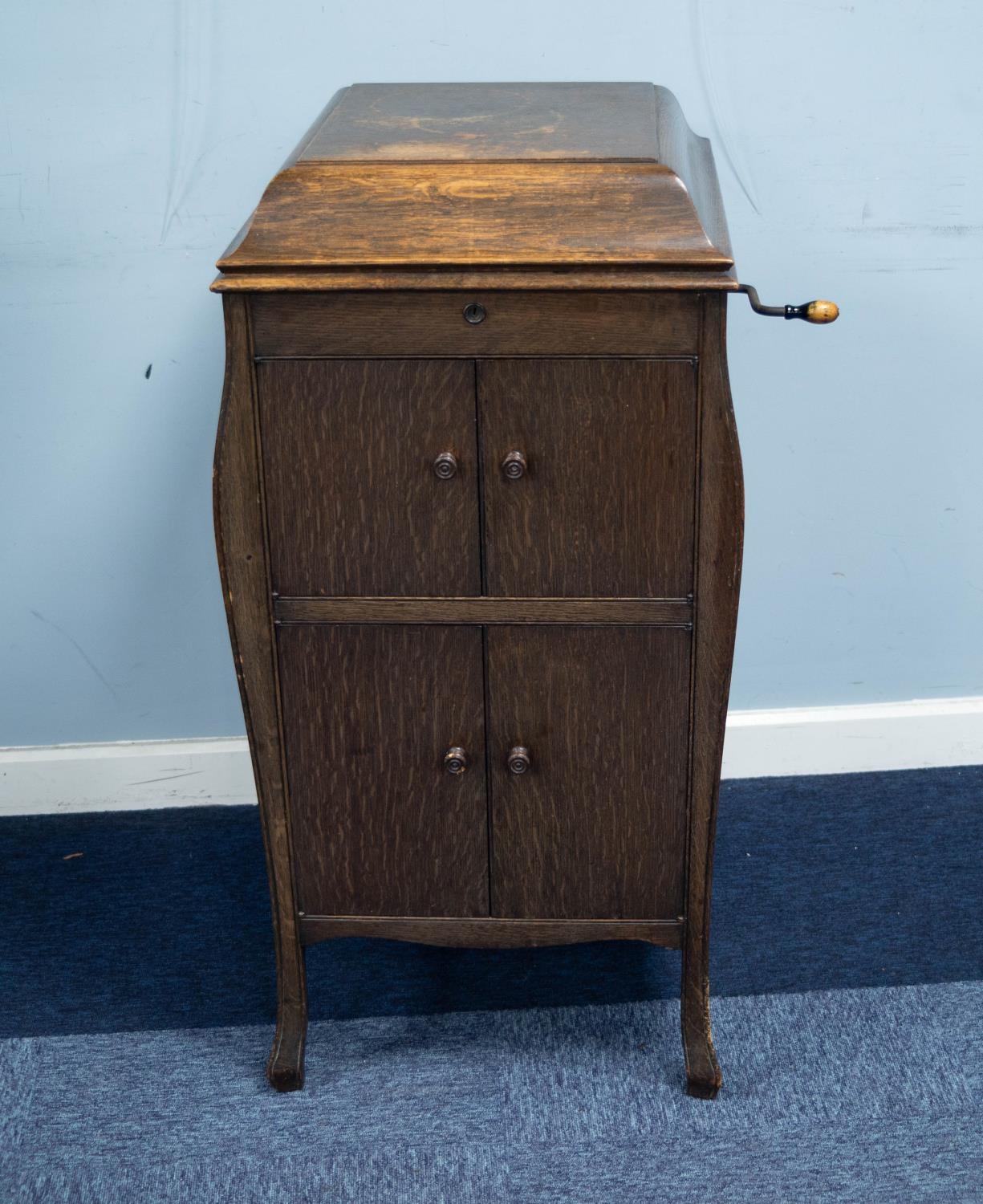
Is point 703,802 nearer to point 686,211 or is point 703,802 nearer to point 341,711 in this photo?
point 341,711

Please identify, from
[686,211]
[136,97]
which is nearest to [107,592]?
[136,97]

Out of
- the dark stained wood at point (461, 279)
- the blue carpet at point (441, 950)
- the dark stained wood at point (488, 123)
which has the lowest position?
the blue carpet at point (441, 950)

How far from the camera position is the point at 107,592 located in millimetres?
1982

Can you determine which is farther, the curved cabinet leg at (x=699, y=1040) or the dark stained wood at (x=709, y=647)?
the curved cabinet leg at (x=699, y=1040)

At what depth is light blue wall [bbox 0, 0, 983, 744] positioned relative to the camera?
1.71 m

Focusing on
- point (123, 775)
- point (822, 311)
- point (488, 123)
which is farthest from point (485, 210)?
point (123, 775)

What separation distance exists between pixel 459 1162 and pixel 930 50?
59.8 inches

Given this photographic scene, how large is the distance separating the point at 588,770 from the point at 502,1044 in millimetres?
433

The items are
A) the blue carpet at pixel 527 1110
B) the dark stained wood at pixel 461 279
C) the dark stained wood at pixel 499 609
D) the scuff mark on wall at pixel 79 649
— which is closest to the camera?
Answer: the dark stained wood at pixel 461 279

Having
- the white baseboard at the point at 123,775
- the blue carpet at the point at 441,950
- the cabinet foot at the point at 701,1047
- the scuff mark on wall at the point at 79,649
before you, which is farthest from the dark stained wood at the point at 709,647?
the scuff mark on wall at the point at 79,649

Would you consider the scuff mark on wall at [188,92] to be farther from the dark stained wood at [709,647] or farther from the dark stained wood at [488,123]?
the dark stained wood at [709,647]

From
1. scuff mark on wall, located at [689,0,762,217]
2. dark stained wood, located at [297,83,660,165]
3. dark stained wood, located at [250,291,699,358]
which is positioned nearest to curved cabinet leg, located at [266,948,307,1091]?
dark stained wood, located at [250,291,699,358]

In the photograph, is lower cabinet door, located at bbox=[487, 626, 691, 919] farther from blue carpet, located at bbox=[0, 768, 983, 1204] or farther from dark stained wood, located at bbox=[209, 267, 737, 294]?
dark stained wood, located at bbox=[209, 267, 737, 294]

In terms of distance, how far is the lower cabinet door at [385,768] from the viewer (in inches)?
54.0
